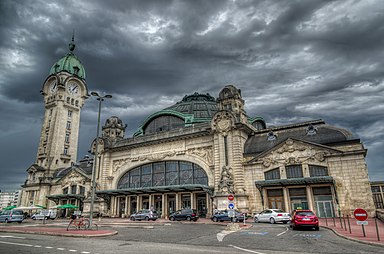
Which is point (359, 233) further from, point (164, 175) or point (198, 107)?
point (198, 107)

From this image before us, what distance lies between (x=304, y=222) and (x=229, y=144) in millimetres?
21745

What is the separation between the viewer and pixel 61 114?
70.1 metres

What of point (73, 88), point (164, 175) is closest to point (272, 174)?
point (164, 175)

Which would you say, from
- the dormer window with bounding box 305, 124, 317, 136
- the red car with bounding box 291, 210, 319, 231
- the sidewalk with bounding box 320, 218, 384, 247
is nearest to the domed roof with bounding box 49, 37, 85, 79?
the dormer window with bounding box 305, 124, 317, 136

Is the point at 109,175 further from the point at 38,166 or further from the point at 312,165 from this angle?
the point at 312,165

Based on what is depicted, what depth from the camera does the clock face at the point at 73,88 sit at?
73669mm

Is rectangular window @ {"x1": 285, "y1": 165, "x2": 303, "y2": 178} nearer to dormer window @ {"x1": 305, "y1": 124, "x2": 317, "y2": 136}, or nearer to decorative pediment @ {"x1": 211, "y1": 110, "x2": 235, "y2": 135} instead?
dormer window @ {"x1": 305, "y1": 124, "x2": 317, "y2": 136}

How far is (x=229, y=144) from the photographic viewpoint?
135 ft

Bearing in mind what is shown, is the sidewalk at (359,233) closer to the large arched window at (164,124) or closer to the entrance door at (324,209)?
the entrance door at (324,209)

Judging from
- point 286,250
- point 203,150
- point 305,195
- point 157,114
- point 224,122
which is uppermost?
point 157,114

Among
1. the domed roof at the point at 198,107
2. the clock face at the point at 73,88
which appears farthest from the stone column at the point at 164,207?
the clock face at the point at 73,88

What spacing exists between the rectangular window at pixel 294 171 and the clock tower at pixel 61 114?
5422 centimetres

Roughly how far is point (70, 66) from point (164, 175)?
162 ft

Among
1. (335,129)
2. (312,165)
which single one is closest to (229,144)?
(312,165)
